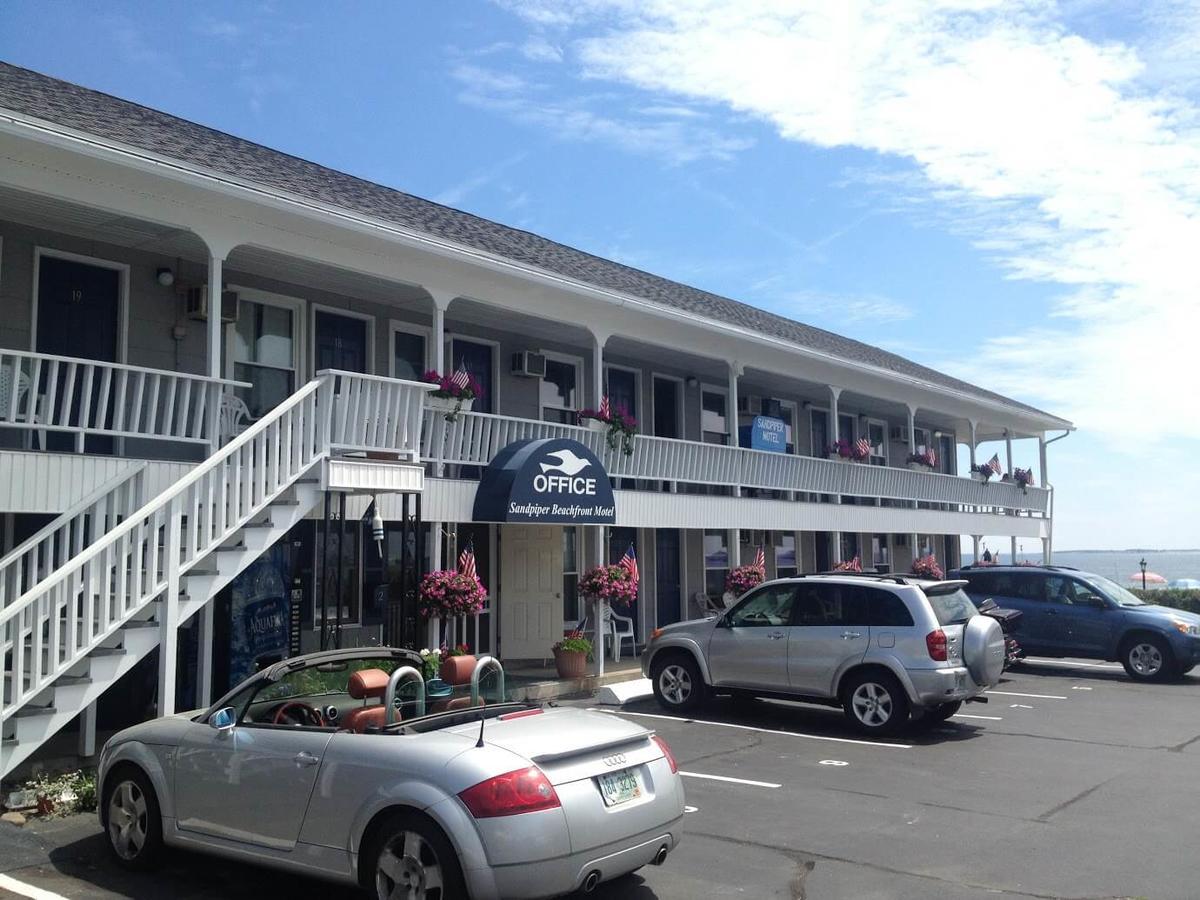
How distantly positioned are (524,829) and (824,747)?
20.6 ft

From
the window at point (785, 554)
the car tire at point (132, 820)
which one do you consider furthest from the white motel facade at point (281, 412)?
the window at point (785, 554)

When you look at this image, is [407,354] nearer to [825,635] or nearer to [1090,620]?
[825,635]

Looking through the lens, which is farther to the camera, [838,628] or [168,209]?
[838,628]

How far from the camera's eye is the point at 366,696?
6254 millimetres

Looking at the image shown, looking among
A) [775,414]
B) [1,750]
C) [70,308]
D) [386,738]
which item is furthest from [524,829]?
[775,414]

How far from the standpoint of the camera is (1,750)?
24.6 feet

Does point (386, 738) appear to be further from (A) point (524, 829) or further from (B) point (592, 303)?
(B) point (592, 303)

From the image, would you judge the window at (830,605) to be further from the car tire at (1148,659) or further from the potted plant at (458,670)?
the car tire at (1148,659)

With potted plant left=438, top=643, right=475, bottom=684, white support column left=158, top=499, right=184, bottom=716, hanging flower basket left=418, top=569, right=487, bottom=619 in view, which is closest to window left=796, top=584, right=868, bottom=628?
hanging flower basket left=418, top=569, right=487, bottom=619

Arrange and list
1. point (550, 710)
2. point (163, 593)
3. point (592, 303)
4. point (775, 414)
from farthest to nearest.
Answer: point (775, 414) < point (592, 303) < point (163, 593) < point (550, 710)

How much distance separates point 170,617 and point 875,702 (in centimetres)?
692

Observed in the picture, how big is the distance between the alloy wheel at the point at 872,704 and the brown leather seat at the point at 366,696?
6.36 m

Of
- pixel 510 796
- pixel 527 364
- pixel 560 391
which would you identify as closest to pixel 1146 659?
pixel 560 391

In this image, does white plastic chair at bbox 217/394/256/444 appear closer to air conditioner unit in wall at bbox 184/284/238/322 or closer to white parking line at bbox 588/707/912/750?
air conditioner unit in wall at bbox 184/284/238/322
